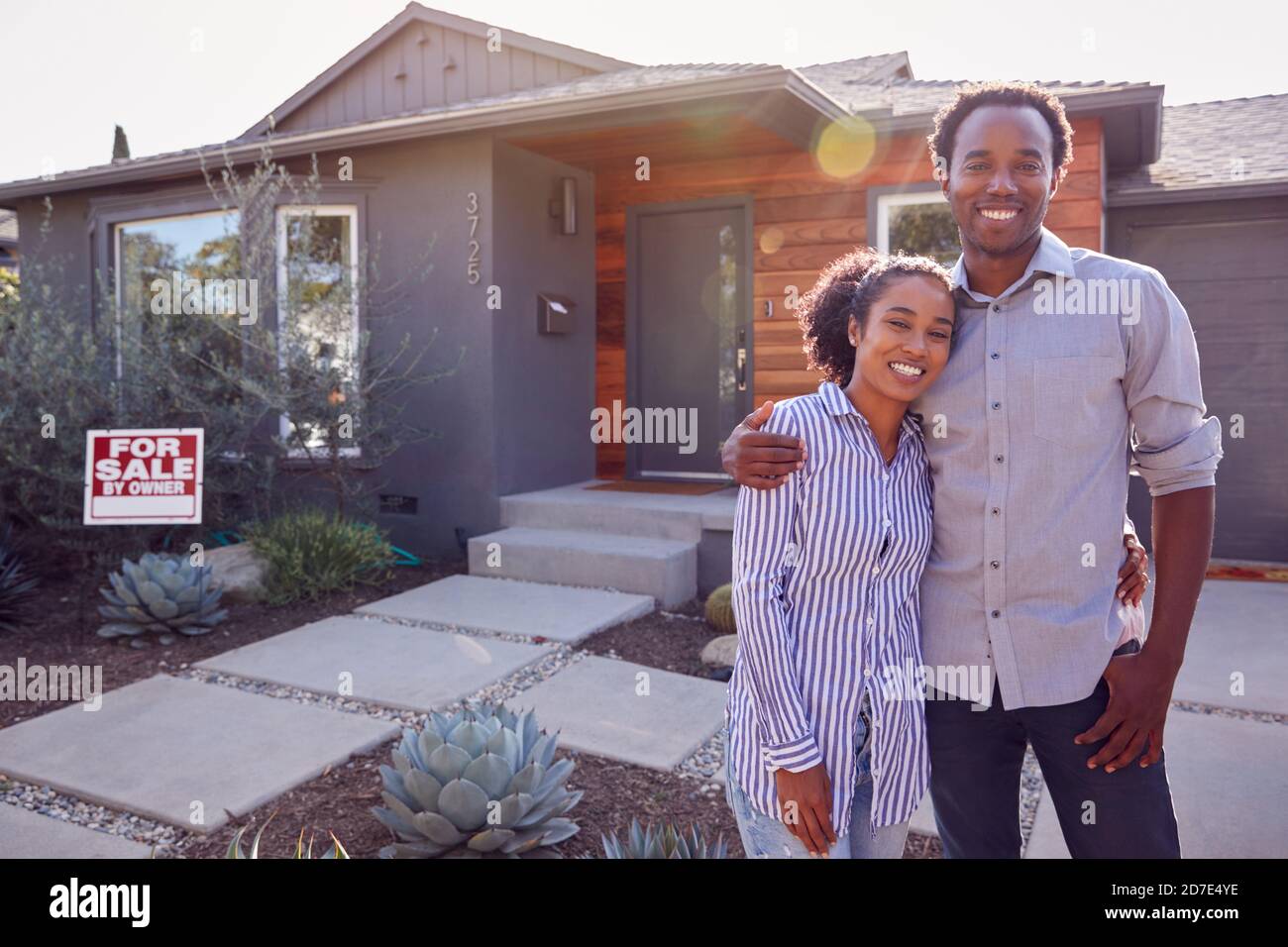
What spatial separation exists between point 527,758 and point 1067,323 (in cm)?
186

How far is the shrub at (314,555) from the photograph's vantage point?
561cm

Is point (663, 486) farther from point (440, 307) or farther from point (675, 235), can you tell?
point (440, 307)

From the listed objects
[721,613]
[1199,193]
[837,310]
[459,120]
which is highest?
[459,120]

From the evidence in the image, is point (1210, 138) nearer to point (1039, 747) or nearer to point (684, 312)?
point (684, 312)

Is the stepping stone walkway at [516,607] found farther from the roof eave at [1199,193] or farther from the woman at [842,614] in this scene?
the roof eave at [1199,193]

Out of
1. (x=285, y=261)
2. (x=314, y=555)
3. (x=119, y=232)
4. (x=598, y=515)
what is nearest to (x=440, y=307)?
(x=285, y=261)

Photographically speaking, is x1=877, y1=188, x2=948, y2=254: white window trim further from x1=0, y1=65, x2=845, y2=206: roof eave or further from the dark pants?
the dark pants

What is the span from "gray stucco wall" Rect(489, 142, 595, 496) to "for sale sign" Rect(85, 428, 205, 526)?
8.54 feet

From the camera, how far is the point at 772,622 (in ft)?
5.06

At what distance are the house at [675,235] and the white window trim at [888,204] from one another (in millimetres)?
18

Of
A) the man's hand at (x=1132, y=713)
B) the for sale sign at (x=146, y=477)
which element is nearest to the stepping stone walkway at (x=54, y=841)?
the for sale sign at (x=146, y=477)

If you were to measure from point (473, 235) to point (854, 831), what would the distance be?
589cm

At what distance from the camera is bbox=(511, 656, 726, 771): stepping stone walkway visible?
3418mm

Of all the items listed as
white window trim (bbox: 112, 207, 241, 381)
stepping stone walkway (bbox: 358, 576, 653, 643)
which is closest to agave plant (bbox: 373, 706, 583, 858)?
stepping stone walkway (bbox: 358, 576, 653, 643)
